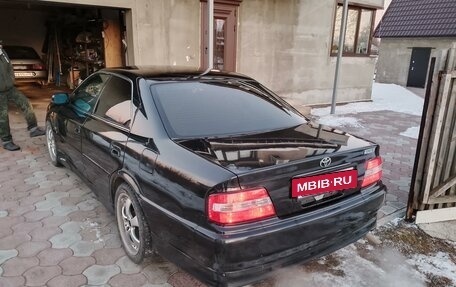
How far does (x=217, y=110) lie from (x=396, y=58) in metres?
19.8

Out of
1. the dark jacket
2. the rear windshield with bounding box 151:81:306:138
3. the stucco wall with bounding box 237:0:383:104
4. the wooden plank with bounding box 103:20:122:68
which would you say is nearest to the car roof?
the rear windshield with bounding box 151:81:306:138

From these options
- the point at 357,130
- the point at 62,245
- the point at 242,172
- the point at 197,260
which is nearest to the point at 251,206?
the point at 242,172

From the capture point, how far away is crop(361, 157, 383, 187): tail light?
2495mm

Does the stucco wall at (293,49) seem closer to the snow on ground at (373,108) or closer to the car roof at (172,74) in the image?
the snow on ground at (373,108)

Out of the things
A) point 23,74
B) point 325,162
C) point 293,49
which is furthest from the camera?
point 23,74

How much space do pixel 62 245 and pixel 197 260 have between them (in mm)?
1503

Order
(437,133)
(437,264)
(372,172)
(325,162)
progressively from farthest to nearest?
(437,133) < (437,264) < (372,172) < (325,162)

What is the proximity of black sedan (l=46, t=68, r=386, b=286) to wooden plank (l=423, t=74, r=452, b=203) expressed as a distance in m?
1.01

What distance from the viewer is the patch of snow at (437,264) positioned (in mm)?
2713

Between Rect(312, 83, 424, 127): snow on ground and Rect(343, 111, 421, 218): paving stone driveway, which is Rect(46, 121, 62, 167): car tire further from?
Rect(312, 83, 424, 127): snow on ground

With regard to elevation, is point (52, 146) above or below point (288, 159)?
below

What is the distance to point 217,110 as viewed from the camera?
2.76m

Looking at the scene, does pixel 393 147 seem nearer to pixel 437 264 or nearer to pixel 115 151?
pixel 437 264

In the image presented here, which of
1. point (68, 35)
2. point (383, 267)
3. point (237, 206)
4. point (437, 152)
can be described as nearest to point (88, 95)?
point (237, 206)
